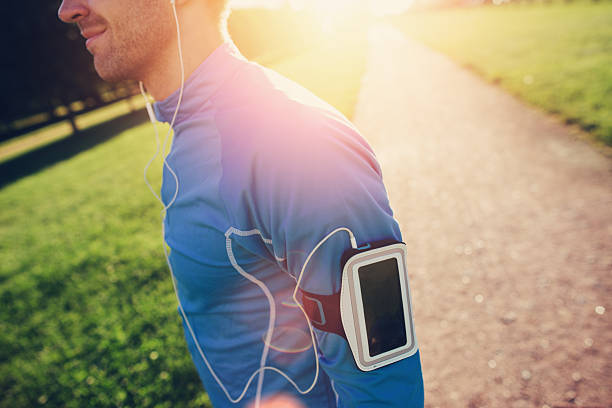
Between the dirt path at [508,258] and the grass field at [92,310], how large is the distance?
226 cm

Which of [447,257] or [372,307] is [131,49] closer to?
[372,307]

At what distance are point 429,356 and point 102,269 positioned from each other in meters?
4.63

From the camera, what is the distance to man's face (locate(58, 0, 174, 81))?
1.24 meters

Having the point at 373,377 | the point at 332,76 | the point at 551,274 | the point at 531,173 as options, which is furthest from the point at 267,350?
the point at 332,76

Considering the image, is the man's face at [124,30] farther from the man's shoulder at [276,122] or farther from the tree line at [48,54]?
the tree line at [48,54]

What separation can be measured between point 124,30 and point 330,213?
1.11 m

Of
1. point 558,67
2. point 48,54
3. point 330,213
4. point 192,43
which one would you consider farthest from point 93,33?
point 48,54

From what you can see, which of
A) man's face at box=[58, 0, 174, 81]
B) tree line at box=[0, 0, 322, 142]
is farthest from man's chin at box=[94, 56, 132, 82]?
tree line at box=[0, 0, 322, 142]

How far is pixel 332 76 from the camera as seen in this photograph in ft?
48.3

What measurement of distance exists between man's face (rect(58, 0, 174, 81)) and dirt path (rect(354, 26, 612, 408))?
2.82 metres

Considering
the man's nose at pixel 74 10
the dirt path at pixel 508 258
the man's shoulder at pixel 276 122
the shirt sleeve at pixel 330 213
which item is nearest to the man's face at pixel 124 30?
the man's nose at pixel 74 10

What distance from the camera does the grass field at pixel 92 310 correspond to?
3.17 m

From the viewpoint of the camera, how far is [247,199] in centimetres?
94

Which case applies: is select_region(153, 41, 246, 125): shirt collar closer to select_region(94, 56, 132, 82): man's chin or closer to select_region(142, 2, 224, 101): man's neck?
select_region(142, 2, 224, 101): man's neck
